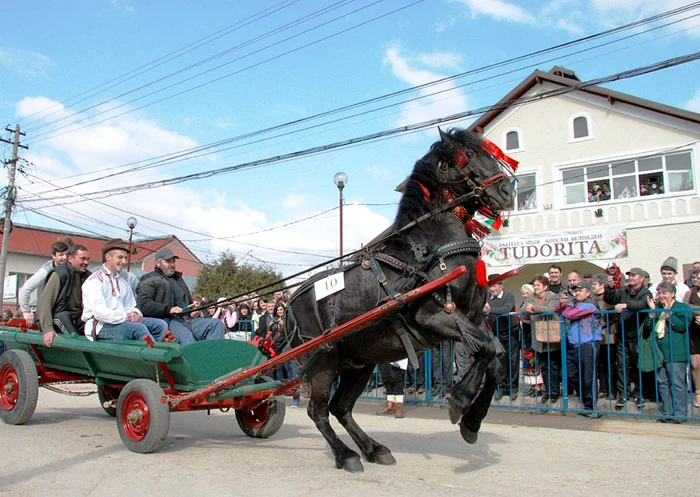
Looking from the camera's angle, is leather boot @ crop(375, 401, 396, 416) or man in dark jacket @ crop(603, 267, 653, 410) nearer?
man in dark jacket @ crop(603, 267, 653, 410)

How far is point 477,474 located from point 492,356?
40.9 inches

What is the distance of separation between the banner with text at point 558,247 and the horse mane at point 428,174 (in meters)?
14.5

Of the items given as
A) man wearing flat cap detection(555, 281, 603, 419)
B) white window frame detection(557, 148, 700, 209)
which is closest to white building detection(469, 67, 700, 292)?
white window frame detection(557, 148, 700, 209)

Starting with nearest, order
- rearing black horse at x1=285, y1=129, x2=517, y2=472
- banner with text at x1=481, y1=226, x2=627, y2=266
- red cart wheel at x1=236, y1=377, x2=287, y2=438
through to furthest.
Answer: rearing black horse at x1=285, y1=129, x2=517, y2=472, red cart wheel at x1=236, y1=377, x2=287, y2=438, banner with text at x1=481, y1=226, x2=627, y2=266

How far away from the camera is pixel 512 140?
22.3 m

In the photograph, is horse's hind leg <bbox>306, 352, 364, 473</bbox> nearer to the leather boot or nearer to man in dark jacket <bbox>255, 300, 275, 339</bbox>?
the leather boot

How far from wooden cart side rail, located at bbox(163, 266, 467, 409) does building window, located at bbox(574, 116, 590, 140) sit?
18.4 meters

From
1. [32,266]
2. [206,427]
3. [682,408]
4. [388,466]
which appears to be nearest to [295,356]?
[388,466]

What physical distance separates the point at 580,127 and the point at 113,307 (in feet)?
60.9

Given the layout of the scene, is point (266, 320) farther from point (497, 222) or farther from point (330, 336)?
point (497, 222)

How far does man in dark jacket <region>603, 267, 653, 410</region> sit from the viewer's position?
25.2 ft

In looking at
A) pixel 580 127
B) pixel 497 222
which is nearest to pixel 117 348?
pixel 497 222

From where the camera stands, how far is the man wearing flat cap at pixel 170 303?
660cm

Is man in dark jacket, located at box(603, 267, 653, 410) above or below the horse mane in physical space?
below
